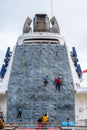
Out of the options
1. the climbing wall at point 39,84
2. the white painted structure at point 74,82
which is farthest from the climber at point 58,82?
the white painted structure at point 74,82

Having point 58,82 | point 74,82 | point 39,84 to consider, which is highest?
point 74,82

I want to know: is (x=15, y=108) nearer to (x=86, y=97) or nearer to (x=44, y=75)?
(x=44, y=75)

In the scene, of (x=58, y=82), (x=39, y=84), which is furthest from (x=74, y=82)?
(x=39, y=84)

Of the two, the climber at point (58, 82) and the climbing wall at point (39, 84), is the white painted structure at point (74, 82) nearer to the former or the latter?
the climbing wall at point (39, 84)

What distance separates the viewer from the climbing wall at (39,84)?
26875 millimetres

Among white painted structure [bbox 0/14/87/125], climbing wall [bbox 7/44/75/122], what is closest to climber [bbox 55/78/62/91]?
climbing wall [bbox 7/44/75/122]

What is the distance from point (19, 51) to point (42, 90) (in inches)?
190

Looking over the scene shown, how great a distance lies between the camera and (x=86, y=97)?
28984mm

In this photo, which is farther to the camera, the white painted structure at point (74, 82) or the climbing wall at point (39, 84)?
the white painted structure at point (74, 82)

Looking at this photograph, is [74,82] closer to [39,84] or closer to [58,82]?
[58,82]

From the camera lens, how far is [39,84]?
91.5 feet

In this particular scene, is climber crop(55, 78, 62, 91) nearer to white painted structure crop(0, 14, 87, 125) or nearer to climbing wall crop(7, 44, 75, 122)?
climbing wall crop(7, 44, 75, 122)

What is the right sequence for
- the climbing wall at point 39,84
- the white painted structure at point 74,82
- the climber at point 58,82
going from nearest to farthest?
the climbing wall at point 39,84 < the white painted structure at point 74,82 < the climber at point 58,82

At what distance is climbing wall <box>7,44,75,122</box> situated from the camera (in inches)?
1058
